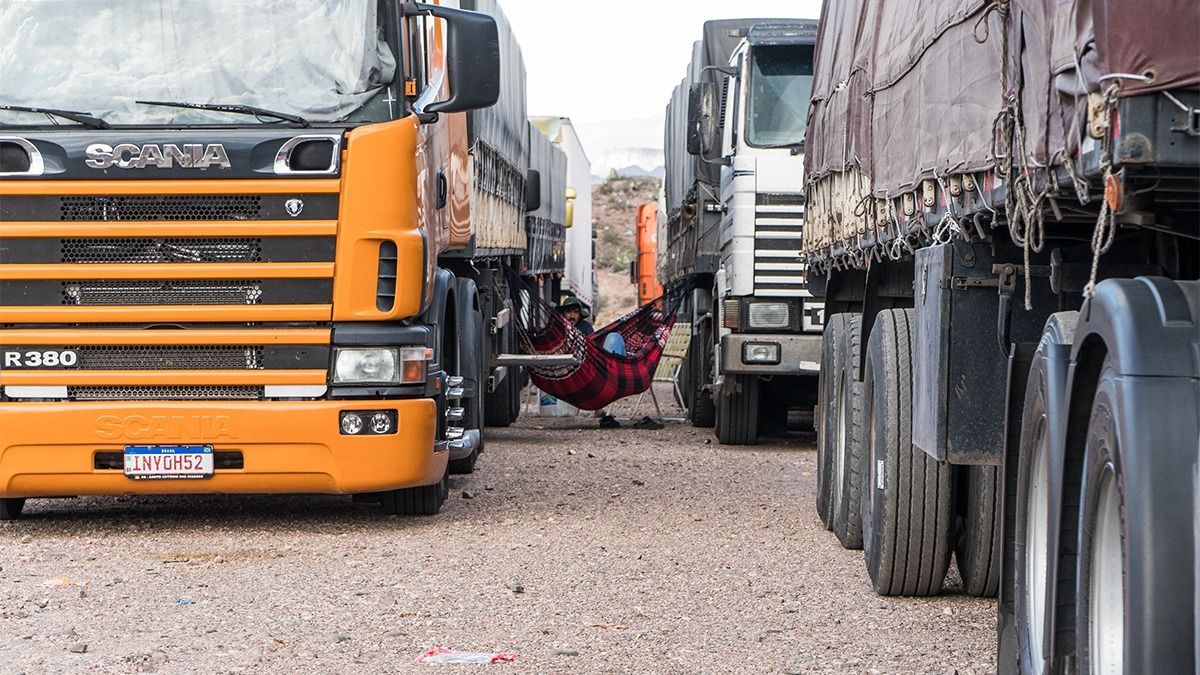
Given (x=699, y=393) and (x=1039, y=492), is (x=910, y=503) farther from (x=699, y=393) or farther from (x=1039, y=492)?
(x=699, y=393)

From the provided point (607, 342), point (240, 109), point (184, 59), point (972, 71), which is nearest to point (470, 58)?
point (240, 109)

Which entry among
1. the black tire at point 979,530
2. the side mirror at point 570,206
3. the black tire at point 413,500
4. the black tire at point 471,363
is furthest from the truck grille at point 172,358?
the side mirror at point 570,206

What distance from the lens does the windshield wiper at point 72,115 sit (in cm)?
850

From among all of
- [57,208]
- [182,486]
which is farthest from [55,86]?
[182,486]

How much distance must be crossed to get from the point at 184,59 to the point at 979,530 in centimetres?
448

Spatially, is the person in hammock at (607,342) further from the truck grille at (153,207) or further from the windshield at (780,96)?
the truck grille at (153,207)

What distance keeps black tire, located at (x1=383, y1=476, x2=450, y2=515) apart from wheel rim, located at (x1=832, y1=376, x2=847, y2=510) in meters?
2.22

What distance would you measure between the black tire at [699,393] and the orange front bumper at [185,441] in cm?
836

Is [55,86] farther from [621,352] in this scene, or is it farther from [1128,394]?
[621,352]

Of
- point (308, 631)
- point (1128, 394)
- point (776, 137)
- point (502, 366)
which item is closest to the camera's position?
point (1128, 394)

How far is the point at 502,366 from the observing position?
1513cm

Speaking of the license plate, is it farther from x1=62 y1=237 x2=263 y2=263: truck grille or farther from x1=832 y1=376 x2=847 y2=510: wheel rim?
x1=832 y1=376 x2=847 y2=510: wheel rim

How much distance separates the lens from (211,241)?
8.62 meters

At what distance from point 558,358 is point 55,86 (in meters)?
6.50
